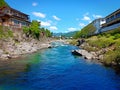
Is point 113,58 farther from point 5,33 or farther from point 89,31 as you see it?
point 89,31

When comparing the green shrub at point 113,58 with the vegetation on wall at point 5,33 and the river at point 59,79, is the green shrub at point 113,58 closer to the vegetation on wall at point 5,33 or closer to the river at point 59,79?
the river at point 59,79

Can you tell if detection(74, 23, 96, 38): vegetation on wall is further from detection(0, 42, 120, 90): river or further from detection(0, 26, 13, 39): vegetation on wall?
detection(0, 42, 120, 90): river

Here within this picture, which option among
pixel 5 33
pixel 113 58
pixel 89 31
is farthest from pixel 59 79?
pixel 89 31

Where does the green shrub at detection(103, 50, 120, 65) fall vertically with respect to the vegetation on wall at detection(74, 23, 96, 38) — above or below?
below

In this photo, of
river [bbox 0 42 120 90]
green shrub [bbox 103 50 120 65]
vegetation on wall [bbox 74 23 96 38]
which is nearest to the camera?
river [bbox 0 42 120 90]

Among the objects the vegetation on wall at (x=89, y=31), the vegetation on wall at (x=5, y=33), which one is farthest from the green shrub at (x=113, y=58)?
the vegetation on wall at (x=89, y=31)

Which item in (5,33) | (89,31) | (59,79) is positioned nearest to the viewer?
(59,79)

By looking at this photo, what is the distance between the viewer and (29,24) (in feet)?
314

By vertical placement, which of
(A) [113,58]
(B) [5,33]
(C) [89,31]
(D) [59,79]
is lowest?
(D) [59,79]

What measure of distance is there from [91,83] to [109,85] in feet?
7.20

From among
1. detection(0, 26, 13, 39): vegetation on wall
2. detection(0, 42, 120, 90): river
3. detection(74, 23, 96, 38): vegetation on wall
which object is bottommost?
detection(0, 42, 120, 90): river

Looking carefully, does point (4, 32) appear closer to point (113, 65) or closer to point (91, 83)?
point (113, 65)

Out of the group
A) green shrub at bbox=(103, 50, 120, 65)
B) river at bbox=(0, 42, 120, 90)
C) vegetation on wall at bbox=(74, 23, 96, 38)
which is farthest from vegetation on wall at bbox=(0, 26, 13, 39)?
vegetation on wall at bbox=(74, 23, 96, 38)


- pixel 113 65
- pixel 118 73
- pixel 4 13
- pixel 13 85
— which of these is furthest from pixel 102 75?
pixel 4 13
